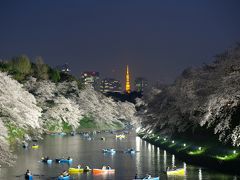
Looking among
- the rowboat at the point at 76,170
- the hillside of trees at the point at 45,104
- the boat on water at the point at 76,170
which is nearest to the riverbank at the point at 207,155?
the boat on water at the point at 76,170

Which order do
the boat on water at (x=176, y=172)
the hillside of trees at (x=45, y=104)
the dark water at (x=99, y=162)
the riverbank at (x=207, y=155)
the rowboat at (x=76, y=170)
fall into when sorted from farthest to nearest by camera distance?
the hillside of trees at (x=45, y=104) → the rowboat at (x=76, y=170) → the boat on water at (x=176, y=172) → the dark water at (x=99, y=162) → the riverbank at (x=207, y=155)

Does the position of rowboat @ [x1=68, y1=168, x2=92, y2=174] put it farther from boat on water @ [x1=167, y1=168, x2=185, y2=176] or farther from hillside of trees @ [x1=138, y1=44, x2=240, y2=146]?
hillside of trees @ [x1=138, y1=44, x2=240, y2=146]

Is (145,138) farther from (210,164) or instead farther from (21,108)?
(210,164)

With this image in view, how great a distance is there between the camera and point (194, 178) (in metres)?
45.1

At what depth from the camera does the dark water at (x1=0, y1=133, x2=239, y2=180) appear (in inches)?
1847

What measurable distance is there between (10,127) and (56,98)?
41581 mm

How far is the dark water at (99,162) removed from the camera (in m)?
46.9

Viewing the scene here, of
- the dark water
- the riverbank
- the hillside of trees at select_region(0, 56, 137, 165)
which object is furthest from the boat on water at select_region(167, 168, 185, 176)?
the hillside of trees at select_region(0, 56, 137, 165)

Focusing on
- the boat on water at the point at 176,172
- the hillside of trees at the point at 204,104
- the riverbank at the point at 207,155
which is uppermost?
the hillside of trees at the point at 204,104

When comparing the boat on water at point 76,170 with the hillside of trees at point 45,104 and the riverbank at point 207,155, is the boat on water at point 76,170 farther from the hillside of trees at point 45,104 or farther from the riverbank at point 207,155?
the riverbank at point 207,155

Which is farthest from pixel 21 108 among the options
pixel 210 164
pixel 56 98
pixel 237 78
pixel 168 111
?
pixel 56 98

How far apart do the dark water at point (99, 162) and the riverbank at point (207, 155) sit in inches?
45.9

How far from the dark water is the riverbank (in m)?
1.17

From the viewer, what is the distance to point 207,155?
53062 millimetres
